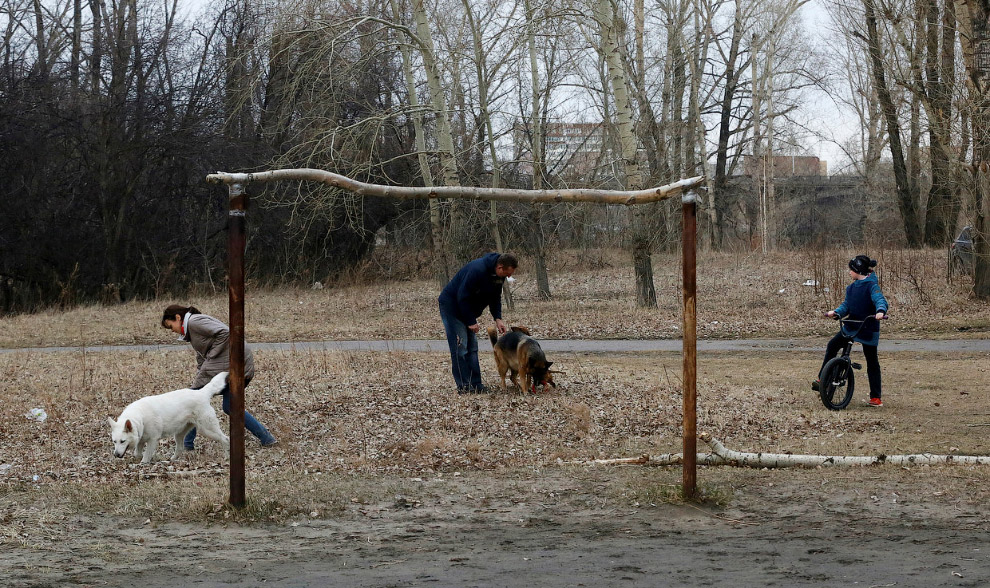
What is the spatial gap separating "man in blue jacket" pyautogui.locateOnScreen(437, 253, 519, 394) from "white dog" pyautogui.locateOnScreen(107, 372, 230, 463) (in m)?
3.34

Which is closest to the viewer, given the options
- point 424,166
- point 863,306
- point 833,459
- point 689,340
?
point 689,340

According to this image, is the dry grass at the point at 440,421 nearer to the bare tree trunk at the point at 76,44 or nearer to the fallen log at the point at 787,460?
the fallen log at the point at 787,460

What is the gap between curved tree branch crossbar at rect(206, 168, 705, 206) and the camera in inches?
253

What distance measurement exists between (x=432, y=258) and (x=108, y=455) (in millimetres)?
24505

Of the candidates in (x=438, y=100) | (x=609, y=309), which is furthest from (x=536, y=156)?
(x=609, y=309)

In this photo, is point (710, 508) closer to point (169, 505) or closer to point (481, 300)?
point (169, 505)

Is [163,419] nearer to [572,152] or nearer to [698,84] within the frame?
[572,152]

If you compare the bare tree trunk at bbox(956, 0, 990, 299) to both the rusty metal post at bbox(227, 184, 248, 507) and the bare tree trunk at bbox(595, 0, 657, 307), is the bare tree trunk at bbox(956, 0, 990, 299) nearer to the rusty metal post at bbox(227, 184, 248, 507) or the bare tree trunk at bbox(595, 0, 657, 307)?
the bare tree trunk at bbox(595, 0, 657, 307)

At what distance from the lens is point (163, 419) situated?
8383 millimetres

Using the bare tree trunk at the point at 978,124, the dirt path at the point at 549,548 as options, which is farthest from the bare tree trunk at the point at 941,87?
the dirt path at the point at 549,548

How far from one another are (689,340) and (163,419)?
477 cm

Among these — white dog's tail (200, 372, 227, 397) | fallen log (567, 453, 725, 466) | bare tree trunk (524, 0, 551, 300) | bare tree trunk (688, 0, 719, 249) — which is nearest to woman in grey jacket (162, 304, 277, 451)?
white dog's tail (200, 372, 227, 397)

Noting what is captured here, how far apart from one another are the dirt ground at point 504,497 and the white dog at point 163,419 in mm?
288

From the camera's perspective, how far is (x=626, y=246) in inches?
1123
